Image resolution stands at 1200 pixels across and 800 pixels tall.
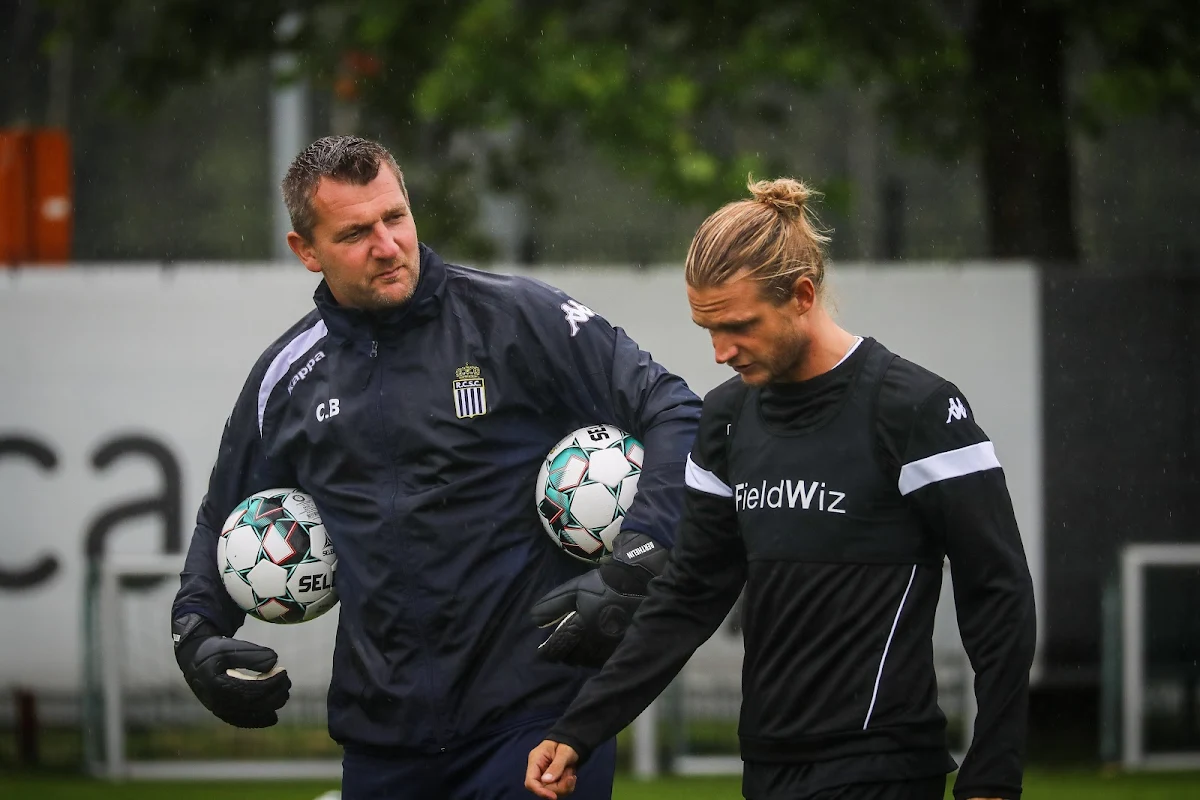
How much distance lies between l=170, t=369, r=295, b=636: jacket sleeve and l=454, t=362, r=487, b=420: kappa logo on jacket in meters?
0.57

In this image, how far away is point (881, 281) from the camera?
9.09 metres

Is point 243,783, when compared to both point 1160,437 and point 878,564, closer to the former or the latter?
point 1160,437

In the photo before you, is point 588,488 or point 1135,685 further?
point 1135,685

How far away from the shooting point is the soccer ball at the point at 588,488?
4031 millimetres

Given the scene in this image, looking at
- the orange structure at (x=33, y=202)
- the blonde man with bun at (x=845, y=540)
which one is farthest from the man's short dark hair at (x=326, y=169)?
the orange structure at (x=33, y=202)

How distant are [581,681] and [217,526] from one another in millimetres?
1079

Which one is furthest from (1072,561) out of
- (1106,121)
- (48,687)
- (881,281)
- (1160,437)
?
(48,687)

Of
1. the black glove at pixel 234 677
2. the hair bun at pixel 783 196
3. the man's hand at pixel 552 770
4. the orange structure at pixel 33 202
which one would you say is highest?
the orange structure at pixel 33 202

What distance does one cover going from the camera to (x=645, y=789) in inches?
333

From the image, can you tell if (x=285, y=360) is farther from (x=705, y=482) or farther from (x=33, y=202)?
(x=33, y=202)

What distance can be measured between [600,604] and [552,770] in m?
0.39

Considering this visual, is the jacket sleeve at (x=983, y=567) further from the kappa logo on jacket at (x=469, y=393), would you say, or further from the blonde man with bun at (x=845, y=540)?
the kappa logo on jacket at (x=469, y=393)

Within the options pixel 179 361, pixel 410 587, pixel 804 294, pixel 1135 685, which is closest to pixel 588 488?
pixel 410 587

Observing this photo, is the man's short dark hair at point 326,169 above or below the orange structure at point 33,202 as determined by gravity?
below
